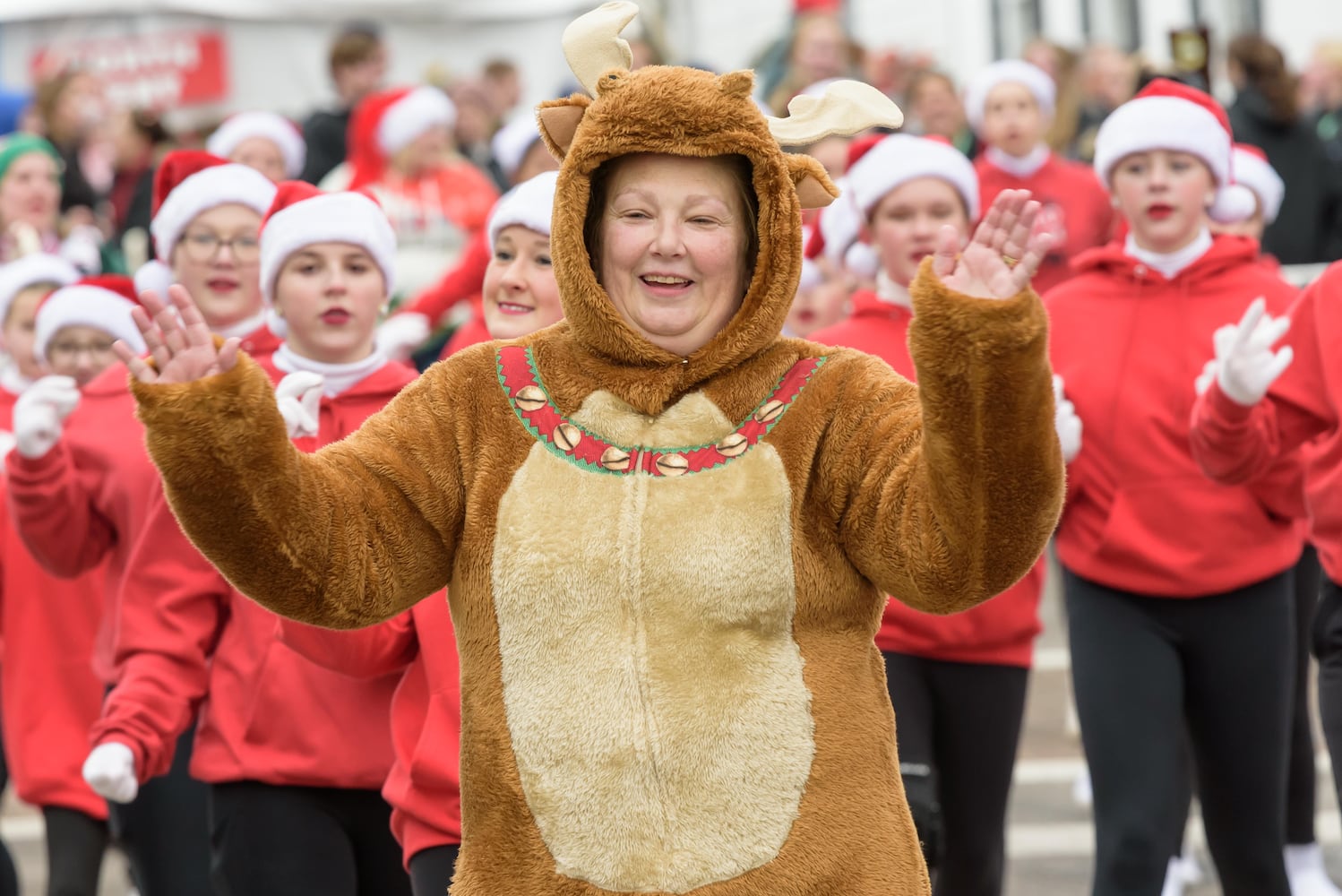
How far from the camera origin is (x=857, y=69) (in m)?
13.2

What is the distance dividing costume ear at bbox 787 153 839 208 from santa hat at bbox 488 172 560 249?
1.66 metres

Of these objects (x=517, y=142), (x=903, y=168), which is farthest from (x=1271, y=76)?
(x=903, y=168)

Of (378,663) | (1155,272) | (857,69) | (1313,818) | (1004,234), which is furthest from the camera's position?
(857,69)

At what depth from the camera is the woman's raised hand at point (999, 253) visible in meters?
2.89

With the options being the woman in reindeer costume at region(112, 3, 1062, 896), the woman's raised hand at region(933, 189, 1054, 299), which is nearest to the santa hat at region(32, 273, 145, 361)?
the woman in reindeer costume at region(112, 3, 1062, 896)

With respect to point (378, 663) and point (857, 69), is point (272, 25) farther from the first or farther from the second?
point (378, 663)

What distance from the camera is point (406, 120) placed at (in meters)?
10.1

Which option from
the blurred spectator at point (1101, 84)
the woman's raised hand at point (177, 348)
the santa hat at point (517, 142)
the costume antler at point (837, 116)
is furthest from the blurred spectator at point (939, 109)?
the woman's raised hand at point (177, 348)

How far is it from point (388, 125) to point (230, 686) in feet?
18.6

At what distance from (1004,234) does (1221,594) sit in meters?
2.83

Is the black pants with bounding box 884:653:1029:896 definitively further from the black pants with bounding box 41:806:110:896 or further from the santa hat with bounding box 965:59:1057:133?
the santa hat with bounding box 965:59:1057:133

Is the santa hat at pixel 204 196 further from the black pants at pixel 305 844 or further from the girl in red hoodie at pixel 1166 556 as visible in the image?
the girl in red hoodie at pixel 1166 556

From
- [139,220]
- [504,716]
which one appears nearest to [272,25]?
[139,220]

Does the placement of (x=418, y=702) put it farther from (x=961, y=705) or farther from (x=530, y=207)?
(x=961, y=705)
